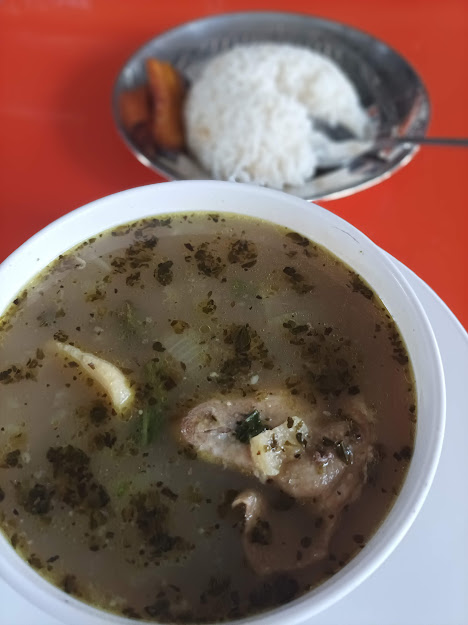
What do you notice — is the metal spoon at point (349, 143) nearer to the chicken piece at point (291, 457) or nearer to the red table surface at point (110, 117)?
the red table surface at point (110, 117)

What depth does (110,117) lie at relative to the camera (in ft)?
6.05

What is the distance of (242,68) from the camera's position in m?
1.86

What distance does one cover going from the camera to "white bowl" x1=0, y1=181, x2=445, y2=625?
0.73m

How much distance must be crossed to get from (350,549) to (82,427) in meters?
0.43

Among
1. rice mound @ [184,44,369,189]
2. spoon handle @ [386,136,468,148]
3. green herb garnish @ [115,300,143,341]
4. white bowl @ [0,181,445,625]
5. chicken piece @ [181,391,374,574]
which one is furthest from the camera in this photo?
rice mound @ [184,44,369,189]

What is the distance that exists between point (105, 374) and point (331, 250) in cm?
43

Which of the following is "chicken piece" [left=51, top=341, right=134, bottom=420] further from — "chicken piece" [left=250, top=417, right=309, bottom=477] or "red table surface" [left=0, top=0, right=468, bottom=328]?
"red table surface" [left=0, top=0, right=468, bottom=328]

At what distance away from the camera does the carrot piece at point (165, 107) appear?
5.82ft

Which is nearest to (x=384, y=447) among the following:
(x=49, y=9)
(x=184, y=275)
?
(x=184, y=275)

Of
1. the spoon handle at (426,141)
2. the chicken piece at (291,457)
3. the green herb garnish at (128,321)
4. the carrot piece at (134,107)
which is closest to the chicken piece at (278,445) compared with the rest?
the chicken piece at (291,457)

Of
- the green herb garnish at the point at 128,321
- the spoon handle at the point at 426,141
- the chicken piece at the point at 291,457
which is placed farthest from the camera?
the spoon handle at the point at 426,141

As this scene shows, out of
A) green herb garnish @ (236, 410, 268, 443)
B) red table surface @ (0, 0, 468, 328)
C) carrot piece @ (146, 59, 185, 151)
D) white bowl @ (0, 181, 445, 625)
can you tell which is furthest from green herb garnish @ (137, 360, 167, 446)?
carrot piece @ (146, 59, 185, 151)

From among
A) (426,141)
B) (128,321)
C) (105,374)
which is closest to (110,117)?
(426,141)

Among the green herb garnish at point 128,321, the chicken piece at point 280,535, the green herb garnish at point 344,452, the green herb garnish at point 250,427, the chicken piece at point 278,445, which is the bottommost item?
the chicken piece at point 280,535
